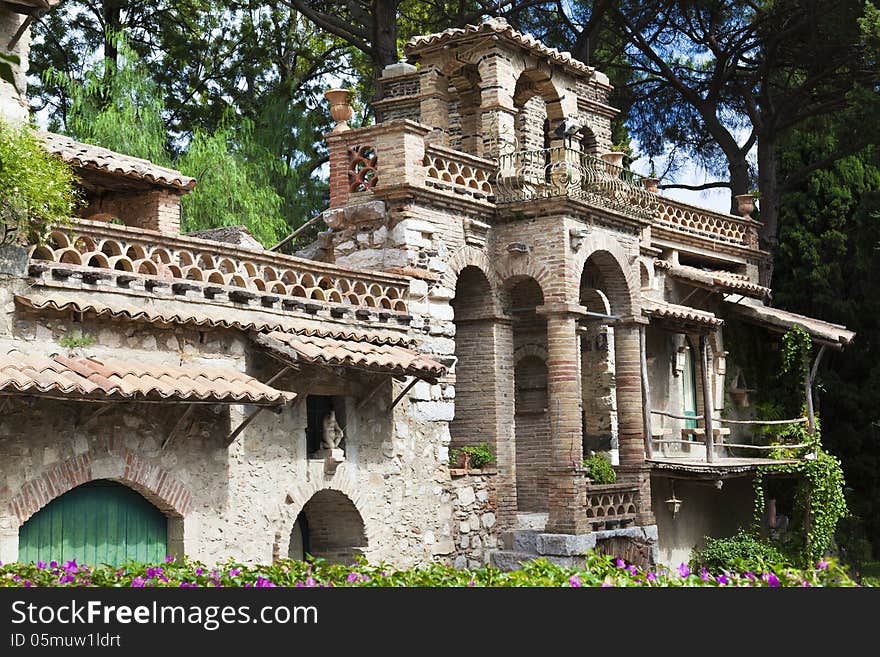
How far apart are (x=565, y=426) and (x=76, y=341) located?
24.7 ft

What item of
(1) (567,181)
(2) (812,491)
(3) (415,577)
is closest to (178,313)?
(3) (415,577)

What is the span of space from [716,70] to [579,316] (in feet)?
40.4

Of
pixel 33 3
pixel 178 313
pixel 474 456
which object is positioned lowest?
pixel 474 456

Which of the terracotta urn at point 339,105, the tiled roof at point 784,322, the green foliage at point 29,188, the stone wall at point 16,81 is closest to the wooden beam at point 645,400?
the tiled roof at point 784,322

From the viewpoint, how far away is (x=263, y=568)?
8398 mm

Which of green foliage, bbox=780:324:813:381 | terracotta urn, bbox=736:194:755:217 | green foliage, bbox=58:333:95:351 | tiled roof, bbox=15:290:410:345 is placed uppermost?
terracotta urn, bbox=736:194:755:217

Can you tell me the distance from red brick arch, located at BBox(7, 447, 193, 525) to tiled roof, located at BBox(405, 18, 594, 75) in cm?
897

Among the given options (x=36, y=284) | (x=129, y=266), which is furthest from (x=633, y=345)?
(x=36, y=284)

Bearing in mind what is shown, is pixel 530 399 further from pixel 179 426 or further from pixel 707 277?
pixel 179 426

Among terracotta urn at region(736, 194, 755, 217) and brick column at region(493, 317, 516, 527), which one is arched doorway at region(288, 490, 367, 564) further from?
terracotta urn at region(736, 194, 755, 217)

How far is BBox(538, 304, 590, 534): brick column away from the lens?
1652 cm

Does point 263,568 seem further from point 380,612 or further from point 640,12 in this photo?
point 640,12

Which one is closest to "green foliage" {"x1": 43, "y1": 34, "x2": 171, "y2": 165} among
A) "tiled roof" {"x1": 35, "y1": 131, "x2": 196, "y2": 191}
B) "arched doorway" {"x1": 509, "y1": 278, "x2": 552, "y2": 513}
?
"tiled roof" {"x1": 35, "y1": 131, "x2": 196, "y2": 191}

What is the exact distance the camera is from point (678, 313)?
2066 centimetres
